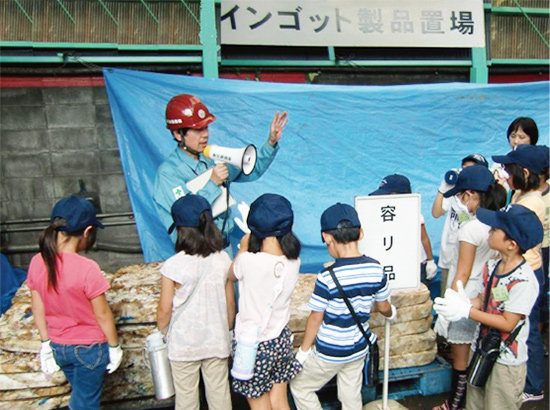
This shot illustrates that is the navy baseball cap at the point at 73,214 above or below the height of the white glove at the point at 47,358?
above

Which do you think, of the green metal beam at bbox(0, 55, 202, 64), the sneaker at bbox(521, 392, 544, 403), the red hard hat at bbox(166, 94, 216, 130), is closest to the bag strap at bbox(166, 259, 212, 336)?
the red hard hat at bbox(166, 94, 216, 130)

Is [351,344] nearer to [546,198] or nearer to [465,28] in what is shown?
[546,198]

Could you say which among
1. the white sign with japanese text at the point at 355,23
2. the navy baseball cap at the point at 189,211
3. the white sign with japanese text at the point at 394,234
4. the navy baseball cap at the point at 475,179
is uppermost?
the white sign with japanese text at the point at 355,23

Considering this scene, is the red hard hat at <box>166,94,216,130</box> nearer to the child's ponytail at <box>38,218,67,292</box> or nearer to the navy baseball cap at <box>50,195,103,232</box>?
the navy baseball cap at <box>50,195,103,232</box>

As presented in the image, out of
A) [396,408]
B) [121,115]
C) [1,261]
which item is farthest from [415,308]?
[1,261]

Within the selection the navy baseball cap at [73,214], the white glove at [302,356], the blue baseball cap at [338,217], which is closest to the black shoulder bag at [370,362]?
the white glove at [302,356]

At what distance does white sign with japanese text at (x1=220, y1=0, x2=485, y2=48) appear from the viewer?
16.2 ft

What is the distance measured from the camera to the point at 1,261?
4895 millimetres

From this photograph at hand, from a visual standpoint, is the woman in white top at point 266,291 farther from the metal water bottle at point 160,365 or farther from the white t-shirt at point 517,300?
the white t-shirt at point 517,300

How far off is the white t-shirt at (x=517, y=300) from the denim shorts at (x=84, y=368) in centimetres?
202

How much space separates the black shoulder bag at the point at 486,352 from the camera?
7.86ft

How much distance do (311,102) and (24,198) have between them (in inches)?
131

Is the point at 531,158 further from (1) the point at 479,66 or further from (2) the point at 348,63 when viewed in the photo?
(1) the point at 479,66

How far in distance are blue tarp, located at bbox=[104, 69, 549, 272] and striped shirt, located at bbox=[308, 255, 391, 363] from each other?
2060 mm
